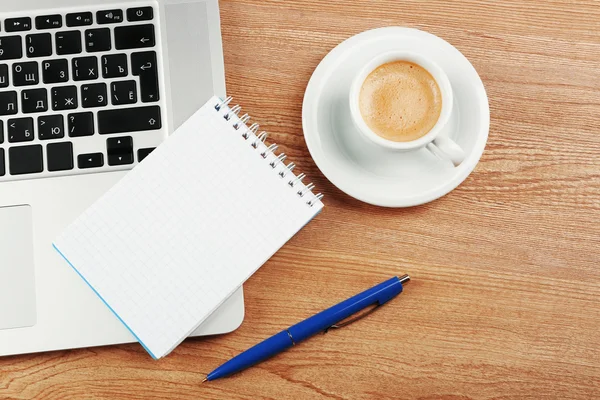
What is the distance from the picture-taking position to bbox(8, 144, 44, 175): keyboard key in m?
0.65

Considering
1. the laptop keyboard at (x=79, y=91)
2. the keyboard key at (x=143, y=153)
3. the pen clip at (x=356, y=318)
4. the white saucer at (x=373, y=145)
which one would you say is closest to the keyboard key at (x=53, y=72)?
the laptop keyboard at (x=79, y=91)

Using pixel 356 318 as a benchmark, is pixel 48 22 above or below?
above

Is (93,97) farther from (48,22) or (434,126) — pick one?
(434,126)

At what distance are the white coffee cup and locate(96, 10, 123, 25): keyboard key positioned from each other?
0.84 feet

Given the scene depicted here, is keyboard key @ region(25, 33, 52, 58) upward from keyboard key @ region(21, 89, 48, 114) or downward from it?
upward

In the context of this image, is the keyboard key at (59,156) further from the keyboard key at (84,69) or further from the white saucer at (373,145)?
the white saucer at (373,145)

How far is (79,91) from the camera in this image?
2.15 feet

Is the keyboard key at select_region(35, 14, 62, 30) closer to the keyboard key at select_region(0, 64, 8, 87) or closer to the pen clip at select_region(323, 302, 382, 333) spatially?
the keyboard key at select_region(0, 64, 8, 87)

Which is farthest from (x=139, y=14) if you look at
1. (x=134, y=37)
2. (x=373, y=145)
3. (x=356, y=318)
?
(x=356, y=318)

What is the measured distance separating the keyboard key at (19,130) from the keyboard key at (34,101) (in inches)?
0.5

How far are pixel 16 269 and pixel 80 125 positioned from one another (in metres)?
0.16

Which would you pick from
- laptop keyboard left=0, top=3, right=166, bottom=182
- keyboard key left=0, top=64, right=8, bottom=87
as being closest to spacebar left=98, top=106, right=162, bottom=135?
laptop keyboard left=0, top=3, right=166, bottom=182

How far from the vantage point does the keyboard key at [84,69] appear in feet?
2.15

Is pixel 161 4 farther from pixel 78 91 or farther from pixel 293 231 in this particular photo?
pixel 293 231
